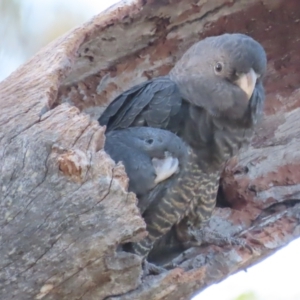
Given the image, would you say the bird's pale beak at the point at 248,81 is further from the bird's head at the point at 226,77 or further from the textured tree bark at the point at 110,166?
the textured tree bark at the point at 110,166

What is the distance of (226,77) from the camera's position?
1.66m

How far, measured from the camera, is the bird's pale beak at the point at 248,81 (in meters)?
1.61

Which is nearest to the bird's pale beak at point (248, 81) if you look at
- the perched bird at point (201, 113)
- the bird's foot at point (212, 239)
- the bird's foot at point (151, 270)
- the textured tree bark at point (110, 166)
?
the perched bird at point (201, 113)

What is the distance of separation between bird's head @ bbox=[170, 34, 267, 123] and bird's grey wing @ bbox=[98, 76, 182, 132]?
0.19 ft

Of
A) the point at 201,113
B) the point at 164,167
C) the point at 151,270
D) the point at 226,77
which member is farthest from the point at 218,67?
the point at 151,270

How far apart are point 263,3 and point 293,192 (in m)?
0.65

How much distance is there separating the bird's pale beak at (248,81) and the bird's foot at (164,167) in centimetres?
33

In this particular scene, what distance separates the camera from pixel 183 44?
1925 mm

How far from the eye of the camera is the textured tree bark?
1.14 meters

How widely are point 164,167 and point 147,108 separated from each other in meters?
0.31

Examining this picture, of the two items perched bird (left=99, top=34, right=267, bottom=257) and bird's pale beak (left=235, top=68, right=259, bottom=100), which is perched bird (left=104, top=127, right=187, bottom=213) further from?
bird's pale beak (left=235, top=68, right=259, bottom=100)

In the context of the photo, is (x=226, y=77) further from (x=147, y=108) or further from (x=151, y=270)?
(x=151, y=270)

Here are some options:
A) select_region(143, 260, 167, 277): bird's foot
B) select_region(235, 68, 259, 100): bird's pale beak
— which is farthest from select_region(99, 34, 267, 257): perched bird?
select_region(143, 260, 167, 277): bird's foot

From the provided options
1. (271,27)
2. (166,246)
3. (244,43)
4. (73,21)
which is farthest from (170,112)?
(73,21)
